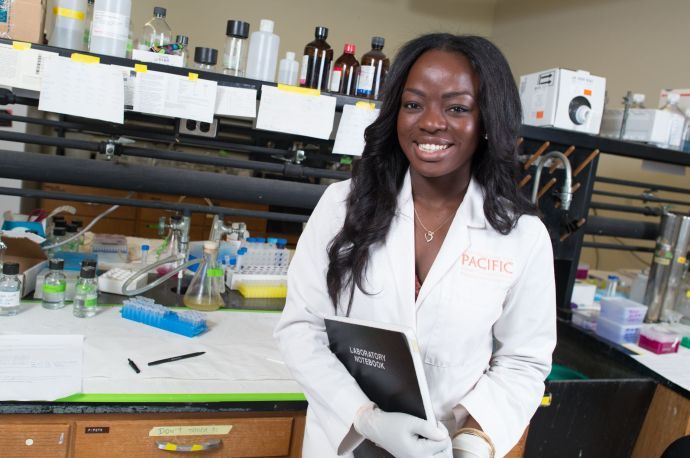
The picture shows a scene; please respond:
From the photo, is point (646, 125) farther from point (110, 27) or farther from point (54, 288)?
point (54, 288)

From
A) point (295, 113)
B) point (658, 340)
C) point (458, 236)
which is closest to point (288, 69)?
point (295, 113)

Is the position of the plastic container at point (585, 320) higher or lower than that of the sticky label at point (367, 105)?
lower

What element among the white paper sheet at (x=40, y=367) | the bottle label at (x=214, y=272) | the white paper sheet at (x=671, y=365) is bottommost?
the white paper sheet at (x=40, y=367)

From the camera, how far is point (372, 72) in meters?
2.04

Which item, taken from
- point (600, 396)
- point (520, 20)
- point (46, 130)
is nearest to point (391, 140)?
point (600, 396)

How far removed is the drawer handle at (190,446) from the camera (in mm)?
1371

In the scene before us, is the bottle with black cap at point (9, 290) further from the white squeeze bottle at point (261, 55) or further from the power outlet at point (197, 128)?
the white squeeze bottle at point (261, 55)

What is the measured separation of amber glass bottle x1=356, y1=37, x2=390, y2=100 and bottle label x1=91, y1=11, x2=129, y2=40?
2.58 feet

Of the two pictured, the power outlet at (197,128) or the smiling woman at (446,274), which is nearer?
the smiling woman at (446,274)

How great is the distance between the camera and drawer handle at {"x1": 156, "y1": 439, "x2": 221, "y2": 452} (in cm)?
137

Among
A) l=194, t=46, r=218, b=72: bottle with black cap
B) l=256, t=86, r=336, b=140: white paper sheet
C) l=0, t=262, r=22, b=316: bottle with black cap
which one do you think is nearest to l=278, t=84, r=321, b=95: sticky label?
l=256, t=86, r=336, b=140: white paper sheet

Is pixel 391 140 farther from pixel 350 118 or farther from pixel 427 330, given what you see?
pixel 350 118

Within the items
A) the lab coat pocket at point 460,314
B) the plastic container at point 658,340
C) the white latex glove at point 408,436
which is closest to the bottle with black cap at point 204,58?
the lab coat pocket at point 460,314

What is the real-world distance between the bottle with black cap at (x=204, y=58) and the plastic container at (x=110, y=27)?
221 millimetres
